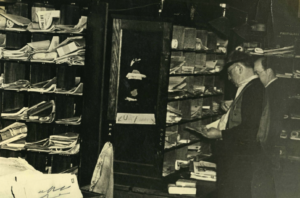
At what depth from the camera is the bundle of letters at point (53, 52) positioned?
3805 millimetres

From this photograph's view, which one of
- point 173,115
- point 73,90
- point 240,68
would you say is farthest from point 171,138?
point 73,90

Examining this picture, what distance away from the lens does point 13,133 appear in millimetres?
3977

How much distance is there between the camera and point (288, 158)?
3.19 meters

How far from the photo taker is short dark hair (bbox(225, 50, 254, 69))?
352 centimetres

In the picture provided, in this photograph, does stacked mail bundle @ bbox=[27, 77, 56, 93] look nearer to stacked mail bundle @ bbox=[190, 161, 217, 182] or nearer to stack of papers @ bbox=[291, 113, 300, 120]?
stacked mail bundle @ bbox=[190, 161, 217, 182]

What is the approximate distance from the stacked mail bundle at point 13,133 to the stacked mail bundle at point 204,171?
6.43ft

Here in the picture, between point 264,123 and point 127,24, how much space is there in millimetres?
1701

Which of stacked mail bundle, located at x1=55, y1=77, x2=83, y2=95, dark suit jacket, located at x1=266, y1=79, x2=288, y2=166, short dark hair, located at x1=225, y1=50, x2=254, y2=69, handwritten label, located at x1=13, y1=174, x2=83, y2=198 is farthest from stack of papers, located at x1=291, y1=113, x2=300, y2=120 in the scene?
stacked mail bundle, located at x1=55, y1=77, x2=83, y2=95

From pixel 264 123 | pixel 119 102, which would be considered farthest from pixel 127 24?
pixel 264 123

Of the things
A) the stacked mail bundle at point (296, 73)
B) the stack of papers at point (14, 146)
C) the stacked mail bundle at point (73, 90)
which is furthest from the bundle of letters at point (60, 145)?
the stacked mail bundle at point (296, 73)

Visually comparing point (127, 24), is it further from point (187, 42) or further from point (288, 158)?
point (288, 158)

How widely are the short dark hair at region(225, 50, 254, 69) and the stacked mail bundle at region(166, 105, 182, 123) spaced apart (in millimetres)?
801

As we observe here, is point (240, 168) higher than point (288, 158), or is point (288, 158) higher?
point (288, 158)

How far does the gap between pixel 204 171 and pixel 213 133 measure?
437 millimetres
